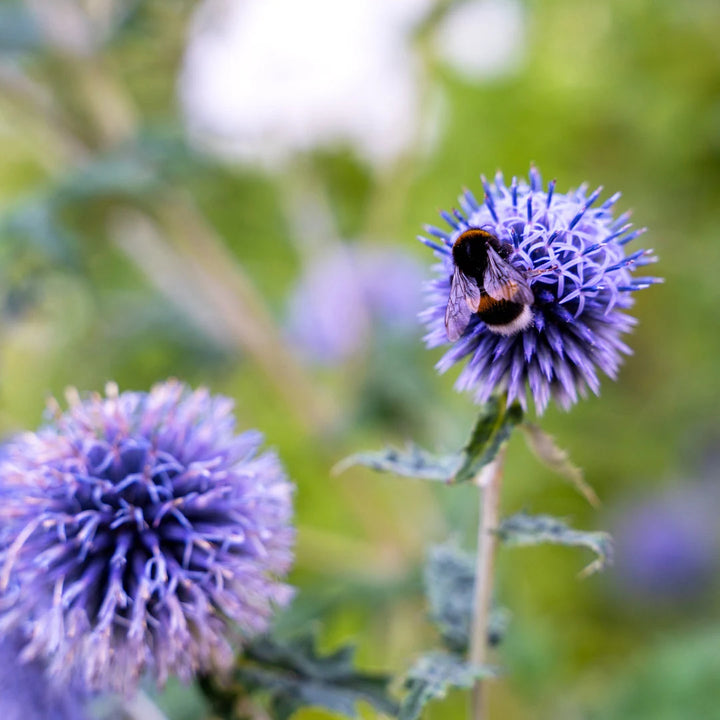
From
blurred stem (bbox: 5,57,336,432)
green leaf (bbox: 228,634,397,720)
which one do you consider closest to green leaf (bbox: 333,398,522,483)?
green leaf (bbox: 228,634,397,720)

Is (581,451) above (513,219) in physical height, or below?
above

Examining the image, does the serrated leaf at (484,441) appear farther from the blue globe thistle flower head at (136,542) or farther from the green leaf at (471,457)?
the blue globe thistle flower head at (136,542)

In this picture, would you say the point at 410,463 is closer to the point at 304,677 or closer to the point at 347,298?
the point at 304,677

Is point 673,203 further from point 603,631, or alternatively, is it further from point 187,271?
point 187,271

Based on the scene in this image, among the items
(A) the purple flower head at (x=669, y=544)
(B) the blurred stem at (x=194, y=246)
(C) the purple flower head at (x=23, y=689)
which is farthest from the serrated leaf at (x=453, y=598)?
(A) the purple flower head at (x=669, y=544)

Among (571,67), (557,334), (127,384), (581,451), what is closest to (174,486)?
(557,334)
